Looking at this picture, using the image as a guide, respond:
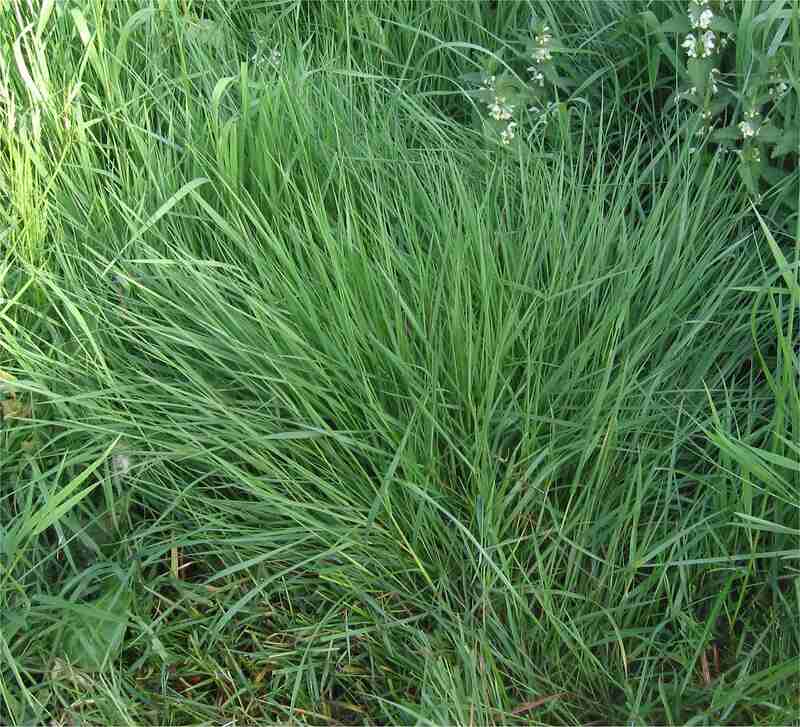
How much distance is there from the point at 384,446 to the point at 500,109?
817mm

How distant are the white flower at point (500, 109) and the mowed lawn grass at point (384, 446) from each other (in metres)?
0.17

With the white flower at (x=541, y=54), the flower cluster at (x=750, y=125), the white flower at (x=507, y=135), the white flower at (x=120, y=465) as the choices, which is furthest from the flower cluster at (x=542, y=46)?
the white flower at (x=120, y=465)

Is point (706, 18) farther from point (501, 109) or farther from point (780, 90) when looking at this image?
point (501, 109)

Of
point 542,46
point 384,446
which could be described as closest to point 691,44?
point 542,46

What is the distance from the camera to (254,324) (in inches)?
73.5

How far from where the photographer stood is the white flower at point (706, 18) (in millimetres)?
2129

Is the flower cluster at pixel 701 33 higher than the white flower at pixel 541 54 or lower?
higher

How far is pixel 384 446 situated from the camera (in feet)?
5.89


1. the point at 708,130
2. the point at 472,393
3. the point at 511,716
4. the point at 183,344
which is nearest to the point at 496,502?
the point at 472,393

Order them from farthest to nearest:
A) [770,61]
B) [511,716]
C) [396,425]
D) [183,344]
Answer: [770,61]
[183,344]
[396,425]
[511,716]

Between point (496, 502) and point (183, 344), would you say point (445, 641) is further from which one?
point (183, 344)

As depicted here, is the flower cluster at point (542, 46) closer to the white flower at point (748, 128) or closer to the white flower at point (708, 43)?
the white flower at point (708, 43)

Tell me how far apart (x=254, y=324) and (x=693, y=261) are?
81cm

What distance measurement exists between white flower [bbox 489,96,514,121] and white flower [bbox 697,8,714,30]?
407 millimetres
